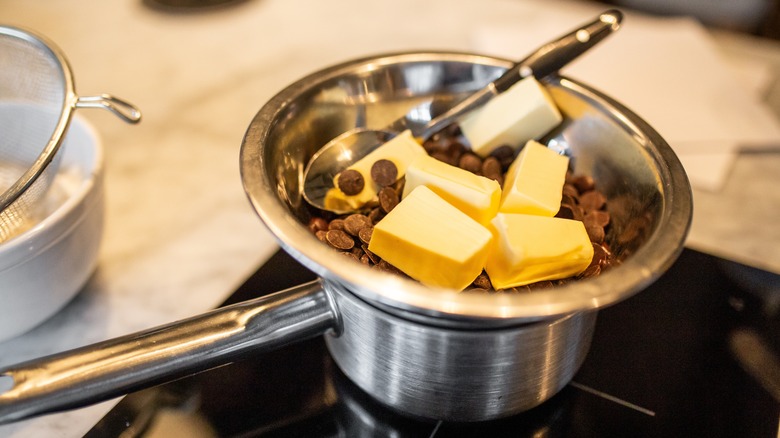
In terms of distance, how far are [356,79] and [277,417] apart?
0.34 metres

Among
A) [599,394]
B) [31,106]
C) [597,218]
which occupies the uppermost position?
[31,106]

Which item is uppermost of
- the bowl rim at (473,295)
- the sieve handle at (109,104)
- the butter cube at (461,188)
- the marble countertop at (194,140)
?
the sieve handle at (109,104)

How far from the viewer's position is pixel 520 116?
0.60 metres

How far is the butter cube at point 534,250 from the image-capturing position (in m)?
0.44

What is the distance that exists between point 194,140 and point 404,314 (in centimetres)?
58

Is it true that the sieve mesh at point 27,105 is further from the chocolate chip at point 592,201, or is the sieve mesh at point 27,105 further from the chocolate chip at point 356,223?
the chocolate chip at point 592,201

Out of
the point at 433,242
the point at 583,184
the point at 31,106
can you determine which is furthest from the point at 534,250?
the point at 31,106

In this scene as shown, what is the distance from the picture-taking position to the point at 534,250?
0.44 m

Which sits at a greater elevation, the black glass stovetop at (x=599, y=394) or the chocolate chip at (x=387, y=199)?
the chocolate chip at (x=387, y=199)

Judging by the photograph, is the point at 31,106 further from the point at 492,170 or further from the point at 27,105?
the point at 492,170

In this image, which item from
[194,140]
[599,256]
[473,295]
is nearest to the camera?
[473,295]

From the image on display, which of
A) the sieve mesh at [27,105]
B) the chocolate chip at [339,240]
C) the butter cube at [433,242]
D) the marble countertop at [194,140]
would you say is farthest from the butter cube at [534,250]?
the sieve mesh at [27,105]

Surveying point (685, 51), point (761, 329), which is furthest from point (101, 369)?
point (685, 51)

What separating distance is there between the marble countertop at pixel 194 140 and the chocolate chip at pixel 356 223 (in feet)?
0.66
